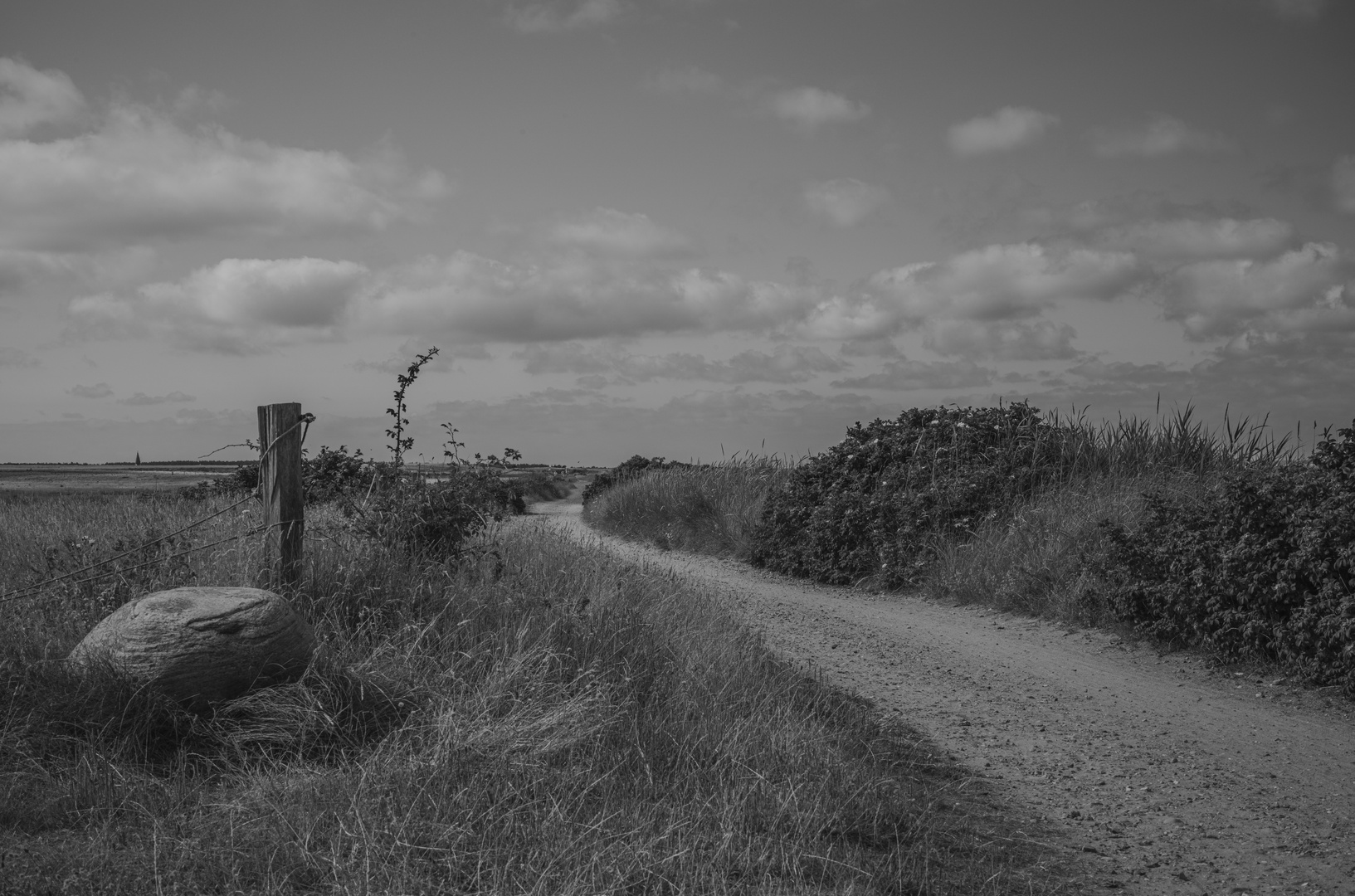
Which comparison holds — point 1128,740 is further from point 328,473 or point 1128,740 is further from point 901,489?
point 328,473

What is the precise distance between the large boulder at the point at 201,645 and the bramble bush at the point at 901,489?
8.51 meters

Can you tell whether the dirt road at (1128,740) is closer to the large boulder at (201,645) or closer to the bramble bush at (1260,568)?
the bramble bush at (1260,568)

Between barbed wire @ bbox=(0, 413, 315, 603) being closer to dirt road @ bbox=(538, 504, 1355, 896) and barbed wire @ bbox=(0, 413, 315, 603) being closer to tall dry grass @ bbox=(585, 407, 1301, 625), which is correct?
dirt road @ bbox=(538, 504, 1355, 896)

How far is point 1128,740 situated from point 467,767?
14.9 ft

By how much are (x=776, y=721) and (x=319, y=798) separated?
8.56 feet

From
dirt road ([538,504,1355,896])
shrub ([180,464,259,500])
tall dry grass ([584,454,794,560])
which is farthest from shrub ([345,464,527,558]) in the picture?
shrub ([180,464,259,500])

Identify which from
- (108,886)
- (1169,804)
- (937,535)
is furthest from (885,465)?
(108,886)

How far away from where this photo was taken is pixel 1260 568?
26.1ft

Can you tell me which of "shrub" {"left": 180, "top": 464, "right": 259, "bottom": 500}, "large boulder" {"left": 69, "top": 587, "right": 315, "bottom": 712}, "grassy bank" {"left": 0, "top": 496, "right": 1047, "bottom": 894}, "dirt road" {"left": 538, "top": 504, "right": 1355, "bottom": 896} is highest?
"shrub" {"left": 180, "top": 464, "right": 259, "bottom": 500}

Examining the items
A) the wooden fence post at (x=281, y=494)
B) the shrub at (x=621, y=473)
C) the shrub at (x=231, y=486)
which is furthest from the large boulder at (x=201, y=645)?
the shrub at (x=621, y=473)

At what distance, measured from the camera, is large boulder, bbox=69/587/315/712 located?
5434mm

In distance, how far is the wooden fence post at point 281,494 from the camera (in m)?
7.23

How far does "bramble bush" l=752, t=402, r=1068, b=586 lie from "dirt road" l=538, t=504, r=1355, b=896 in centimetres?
214

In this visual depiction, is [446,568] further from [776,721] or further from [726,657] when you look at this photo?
[776,721]
